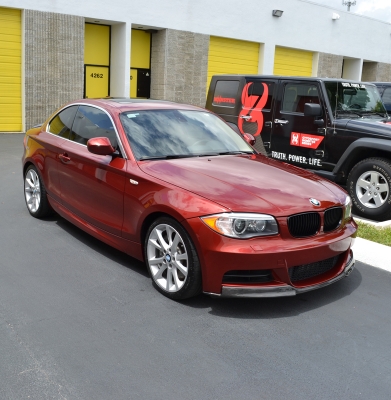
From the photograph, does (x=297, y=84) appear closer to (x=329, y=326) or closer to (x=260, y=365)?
(x=329, y=326)

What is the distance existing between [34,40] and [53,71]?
1216mm

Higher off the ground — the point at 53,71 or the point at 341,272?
the point at 53,71

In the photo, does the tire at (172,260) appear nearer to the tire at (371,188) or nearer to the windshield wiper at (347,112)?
the tire at (371,188)

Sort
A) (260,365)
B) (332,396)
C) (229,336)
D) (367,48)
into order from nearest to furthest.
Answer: (332,396) → (260,365) → (229,336) → (367,48)

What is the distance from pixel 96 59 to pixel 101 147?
17.1m

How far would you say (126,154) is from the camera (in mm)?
4934

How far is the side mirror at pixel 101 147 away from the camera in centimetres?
489

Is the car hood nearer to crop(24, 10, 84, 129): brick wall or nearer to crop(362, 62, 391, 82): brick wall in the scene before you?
crop(24, 10, 84, 129): brick wall

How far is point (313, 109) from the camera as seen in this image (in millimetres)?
8031

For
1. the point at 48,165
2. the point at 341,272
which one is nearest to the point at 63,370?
the point at 341,272

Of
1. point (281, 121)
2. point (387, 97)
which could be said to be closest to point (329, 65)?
point (387, 97)

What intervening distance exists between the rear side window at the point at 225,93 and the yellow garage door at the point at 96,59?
1169cm

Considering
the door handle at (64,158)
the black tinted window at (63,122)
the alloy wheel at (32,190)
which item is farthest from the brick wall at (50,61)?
the door handle at (64,158)

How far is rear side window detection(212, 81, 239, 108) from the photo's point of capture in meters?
9.88
